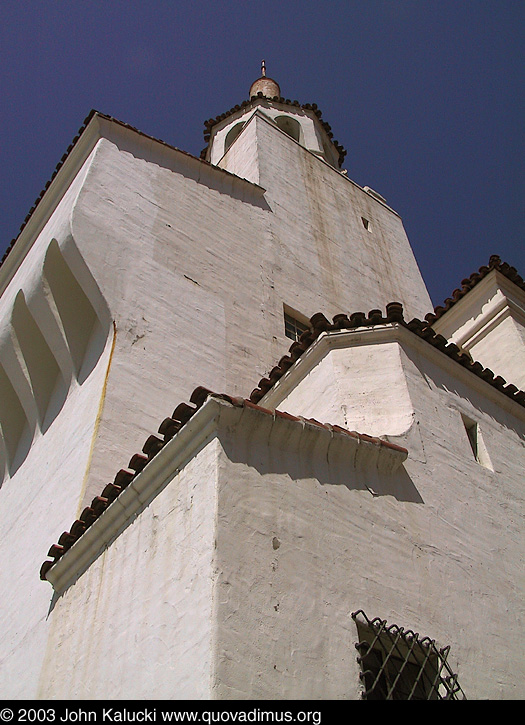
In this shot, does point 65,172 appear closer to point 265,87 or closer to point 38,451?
point 38,451

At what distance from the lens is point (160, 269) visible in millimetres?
9328

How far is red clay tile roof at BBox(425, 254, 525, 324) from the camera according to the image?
34.9 feet

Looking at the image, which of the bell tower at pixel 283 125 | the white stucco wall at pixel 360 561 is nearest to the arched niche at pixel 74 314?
the white stucco wall at pixel 360 561

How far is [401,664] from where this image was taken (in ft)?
14.4

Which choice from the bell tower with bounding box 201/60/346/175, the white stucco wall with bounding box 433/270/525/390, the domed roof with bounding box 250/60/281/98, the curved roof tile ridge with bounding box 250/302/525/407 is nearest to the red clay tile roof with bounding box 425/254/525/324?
the white stucco wall with bounding box 433/270/525/390

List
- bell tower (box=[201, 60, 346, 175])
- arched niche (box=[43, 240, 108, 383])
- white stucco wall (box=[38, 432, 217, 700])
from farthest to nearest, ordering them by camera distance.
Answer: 1. bell tower (box=[201, 60, 346, 175])
2. arched niche (box=[43, 240, 108, 383])
3. white stucco wall (box=[38, 432, 217, 700])

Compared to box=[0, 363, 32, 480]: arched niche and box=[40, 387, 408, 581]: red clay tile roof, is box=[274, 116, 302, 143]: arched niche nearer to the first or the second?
box=[0, 363, 32, 480]: arched niche

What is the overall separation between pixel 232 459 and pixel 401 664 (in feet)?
5.48

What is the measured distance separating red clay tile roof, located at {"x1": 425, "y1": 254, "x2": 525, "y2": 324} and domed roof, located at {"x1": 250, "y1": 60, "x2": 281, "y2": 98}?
503 inches

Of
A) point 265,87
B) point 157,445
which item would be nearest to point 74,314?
point 157,445

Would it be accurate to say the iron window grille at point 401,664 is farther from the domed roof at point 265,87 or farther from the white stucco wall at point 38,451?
the domed roof at point 265,87

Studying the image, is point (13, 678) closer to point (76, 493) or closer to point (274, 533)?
point (76, 493)

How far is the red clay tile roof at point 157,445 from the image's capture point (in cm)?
486
